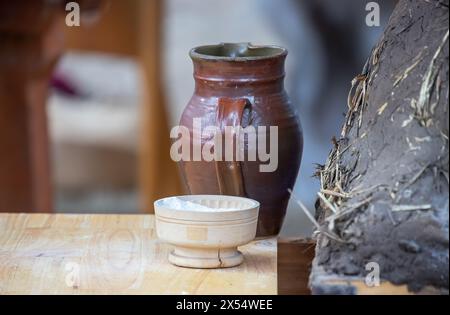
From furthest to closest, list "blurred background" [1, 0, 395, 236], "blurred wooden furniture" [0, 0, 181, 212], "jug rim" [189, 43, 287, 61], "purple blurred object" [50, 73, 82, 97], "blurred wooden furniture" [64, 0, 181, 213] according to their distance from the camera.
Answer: "purple blurred object" [50, 73, 82, 97] → "blurred wooden furniture" [64, 0, 181, 213] → "blurred background" [1, 0, 395, 236] → "blurred wooden furniture" [0, 0, 181, 212] → "jug rim" [189, 43, 287, 61]

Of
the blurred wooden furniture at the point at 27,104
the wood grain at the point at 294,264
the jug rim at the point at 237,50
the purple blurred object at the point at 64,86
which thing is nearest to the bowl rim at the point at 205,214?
the wood grain at the point at 294,264

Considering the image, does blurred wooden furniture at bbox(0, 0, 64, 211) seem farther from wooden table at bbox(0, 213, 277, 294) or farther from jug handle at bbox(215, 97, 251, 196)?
jug handle at bbox(215, 97, 251, 196)

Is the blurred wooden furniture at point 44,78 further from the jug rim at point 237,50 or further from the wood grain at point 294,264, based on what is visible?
the wood grain at point 294,264

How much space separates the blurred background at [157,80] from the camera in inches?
127

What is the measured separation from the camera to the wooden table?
4.33 ft

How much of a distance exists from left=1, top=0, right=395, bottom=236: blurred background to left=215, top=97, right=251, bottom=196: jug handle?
915 mm

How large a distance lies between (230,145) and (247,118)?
0.06 metres

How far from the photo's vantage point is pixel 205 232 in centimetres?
136

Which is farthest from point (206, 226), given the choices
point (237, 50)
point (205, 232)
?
point (237, 50)

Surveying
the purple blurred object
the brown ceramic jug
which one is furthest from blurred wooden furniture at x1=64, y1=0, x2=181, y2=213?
the brown ceramic jug

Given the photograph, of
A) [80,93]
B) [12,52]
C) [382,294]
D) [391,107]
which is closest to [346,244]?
[382,294]

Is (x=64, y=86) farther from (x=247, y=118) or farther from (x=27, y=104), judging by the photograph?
(x=247, y=118)

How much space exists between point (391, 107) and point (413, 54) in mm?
87
